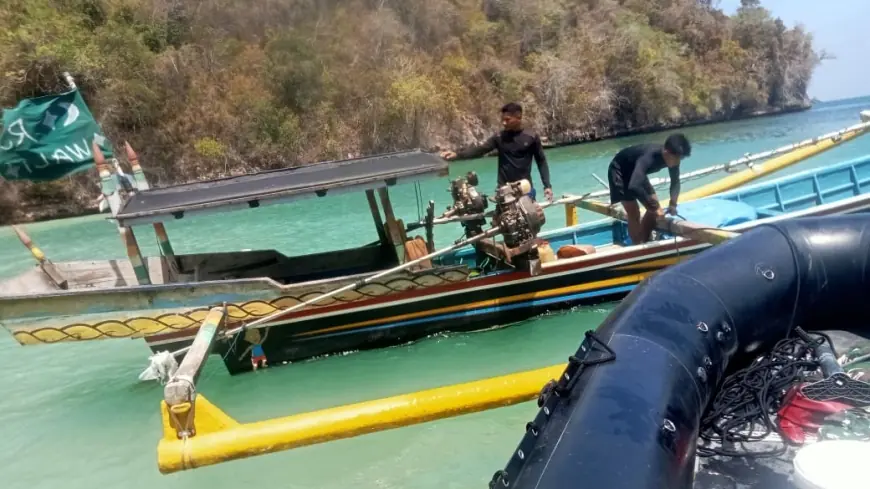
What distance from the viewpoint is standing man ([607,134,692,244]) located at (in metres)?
5.27

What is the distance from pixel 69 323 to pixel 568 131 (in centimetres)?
2918

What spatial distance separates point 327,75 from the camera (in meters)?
28.4

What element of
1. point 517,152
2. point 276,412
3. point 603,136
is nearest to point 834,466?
point 276,412

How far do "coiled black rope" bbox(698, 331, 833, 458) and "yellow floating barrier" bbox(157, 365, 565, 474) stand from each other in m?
0.81

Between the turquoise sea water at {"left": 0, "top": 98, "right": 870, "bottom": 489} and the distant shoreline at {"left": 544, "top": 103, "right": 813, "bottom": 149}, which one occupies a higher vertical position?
the turquoise sea water at {"left": 0, "top": 98, "right": 870, "bottom": 489}

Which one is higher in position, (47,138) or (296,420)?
(47,138)

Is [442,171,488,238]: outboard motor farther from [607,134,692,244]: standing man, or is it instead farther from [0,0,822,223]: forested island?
[0,0,822,223]: forested island

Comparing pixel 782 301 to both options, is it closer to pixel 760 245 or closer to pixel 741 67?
pixel 760 245

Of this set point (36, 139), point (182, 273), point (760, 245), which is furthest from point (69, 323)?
point (760, 245)

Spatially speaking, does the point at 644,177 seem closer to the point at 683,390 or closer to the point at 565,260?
the point at 565,260

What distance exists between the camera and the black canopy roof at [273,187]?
491 cm

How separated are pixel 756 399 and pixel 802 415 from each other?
23 cm

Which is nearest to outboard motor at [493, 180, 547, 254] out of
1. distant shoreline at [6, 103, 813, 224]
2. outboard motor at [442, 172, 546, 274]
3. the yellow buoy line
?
outboard motor at [442, 172, 546, 274]

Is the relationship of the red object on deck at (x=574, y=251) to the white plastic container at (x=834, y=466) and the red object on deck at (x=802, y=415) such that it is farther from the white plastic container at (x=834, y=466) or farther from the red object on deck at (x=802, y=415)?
the white plastic container at (x=834, y=466)
